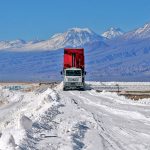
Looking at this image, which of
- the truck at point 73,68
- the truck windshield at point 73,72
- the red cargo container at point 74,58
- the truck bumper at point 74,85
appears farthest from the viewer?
the truck bumper at point 74,85

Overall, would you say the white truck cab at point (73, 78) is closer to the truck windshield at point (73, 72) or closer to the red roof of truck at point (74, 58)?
the truck windshield at point (73, 72)

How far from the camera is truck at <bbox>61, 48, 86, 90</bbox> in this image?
65.4 meters

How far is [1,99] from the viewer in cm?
7025

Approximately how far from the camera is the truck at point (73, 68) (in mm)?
65375

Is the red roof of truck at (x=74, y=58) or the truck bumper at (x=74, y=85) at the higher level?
the red roof of truck at (x=74, y=58)

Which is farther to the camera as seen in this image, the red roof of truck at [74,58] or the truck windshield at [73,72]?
the truck windshield at [73,72]

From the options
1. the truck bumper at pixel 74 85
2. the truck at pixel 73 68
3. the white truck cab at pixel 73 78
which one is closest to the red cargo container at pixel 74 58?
the truck at pixel 73 68

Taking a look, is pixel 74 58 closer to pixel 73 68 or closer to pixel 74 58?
pixel 74 58

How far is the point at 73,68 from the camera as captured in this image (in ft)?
215

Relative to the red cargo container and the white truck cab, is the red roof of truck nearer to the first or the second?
the red cargo container

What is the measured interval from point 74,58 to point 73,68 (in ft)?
3.85

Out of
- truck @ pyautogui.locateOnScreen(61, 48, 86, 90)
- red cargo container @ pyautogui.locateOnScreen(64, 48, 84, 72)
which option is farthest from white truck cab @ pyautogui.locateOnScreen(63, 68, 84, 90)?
red cargo container @ pyautogui.locateOnScreen(64, 48, 84, 72)

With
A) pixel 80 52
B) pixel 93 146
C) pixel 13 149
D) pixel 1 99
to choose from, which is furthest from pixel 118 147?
pixel 1 99

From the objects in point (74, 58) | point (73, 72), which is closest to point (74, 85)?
point (73, 72)
